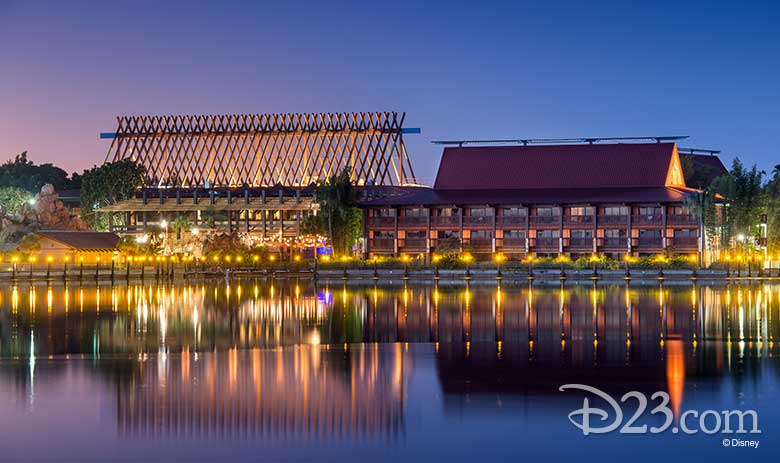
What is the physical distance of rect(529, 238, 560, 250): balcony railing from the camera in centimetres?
8488

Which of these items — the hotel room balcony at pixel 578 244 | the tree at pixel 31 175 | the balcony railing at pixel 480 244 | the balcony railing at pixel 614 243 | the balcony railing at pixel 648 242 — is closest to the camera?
the balcony railing at pixel 648 242

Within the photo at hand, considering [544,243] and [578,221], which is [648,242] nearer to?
[578,221]

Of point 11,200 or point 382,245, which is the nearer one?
point 382,245

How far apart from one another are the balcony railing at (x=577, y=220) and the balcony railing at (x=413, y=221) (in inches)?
433

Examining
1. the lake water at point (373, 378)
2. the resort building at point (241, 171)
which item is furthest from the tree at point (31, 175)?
the lake water at point (373, 378)

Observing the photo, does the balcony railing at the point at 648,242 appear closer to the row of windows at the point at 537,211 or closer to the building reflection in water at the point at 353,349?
the row of windows at the point at 537,211

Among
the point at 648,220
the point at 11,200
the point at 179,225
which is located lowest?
the point at 648,220

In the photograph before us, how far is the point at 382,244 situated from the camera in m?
89.8

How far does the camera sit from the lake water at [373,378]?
20.2 meters

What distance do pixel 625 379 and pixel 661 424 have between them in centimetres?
516

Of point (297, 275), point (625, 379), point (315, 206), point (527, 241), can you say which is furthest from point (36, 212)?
point (625, 379)

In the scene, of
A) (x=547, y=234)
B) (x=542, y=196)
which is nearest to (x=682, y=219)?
(x=547, y=234)

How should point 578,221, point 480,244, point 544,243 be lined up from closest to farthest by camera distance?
1. point 578,221
2. point 544,243
3. point 480,244

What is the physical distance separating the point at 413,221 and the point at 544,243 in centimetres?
1058
